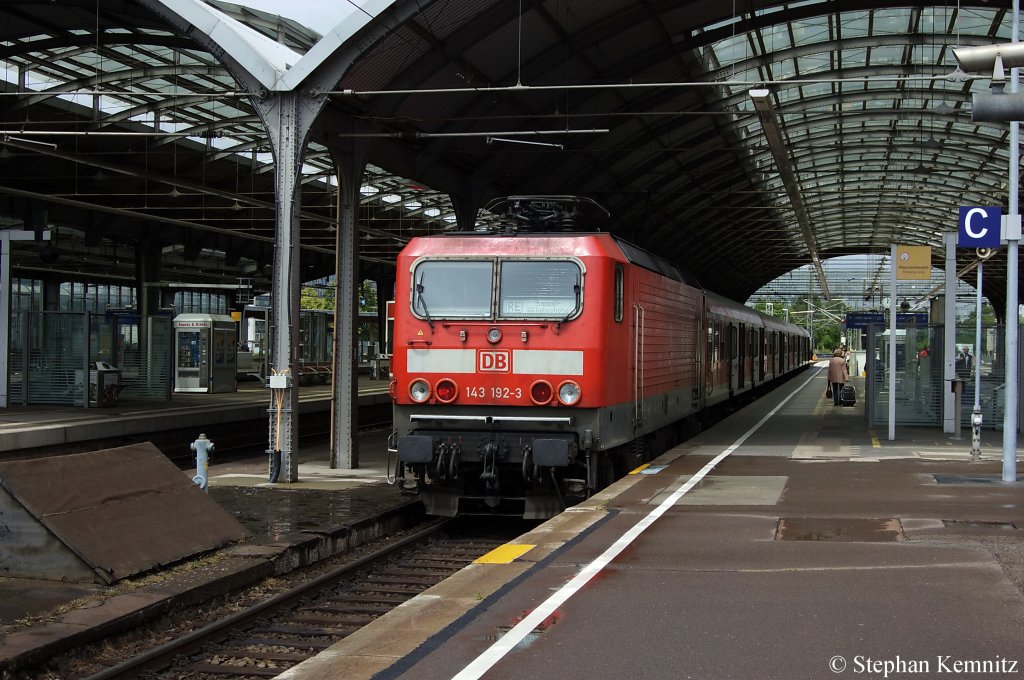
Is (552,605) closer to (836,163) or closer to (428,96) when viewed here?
(428,96)

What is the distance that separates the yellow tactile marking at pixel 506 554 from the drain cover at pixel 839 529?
2181 mm

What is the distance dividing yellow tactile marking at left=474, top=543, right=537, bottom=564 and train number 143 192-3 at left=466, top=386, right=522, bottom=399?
2758 mm

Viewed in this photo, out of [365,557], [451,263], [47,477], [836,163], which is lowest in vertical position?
[365,557]

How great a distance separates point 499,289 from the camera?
11.7 meters

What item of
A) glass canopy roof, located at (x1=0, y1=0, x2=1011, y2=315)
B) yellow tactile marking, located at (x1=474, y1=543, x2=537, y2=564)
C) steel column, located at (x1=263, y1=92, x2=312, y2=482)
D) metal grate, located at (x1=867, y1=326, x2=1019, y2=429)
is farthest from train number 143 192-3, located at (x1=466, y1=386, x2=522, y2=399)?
metal grate, located at (x1=867, y1=326, x2=1019, y2=429)

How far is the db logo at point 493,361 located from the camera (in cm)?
1144

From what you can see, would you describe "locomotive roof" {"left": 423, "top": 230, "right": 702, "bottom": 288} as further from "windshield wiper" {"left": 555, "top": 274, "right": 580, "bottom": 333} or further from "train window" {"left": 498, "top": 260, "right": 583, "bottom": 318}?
"windshield wiper" {"left": 555, "top": 274, "right": 580, "bottom": 333}

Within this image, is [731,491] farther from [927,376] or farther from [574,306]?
[927,376]

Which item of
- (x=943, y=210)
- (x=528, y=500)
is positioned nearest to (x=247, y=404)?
(x=528, y=500)

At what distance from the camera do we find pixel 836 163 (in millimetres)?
40375

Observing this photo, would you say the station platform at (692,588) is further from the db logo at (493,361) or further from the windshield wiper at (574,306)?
the windshield wiper at (574,306)

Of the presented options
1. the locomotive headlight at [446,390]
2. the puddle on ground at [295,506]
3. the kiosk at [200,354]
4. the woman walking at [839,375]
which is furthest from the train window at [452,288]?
the woman walking at [839,375]

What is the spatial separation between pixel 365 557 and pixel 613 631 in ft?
15.7

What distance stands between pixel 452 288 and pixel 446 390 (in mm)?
1211
